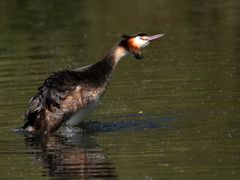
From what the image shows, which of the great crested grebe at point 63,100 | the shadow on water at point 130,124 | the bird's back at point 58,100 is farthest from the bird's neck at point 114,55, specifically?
the shadow on water at point 130,124

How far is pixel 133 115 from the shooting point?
51.9 feet

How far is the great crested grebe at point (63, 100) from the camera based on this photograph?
594 inches

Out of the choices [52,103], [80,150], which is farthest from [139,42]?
[80,150]

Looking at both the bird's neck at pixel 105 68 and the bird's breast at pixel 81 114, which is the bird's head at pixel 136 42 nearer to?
the bird's neck at pixel 105 68

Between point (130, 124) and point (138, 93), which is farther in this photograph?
point (138, 93)

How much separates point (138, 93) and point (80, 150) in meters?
3.93

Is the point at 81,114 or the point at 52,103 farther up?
the point at 52,103

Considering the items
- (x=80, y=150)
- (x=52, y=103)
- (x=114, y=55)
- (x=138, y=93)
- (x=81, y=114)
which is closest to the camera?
(x=80, y=150)

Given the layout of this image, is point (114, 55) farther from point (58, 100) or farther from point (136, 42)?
point (58, 100)

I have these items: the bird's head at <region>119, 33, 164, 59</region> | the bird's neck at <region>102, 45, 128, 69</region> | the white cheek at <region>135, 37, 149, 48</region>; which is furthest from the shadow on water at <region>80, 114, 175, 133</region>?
the white cheek at <region>135, 37, 149, 48</region>

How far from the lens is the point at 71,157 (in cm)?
1316

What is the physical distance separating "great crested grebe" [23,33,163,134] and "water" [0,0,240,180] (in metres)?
0.30

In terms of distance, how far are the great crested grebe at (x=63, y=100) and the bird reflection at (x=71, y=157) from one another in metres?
0.33

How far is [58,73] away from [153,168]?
358cm
